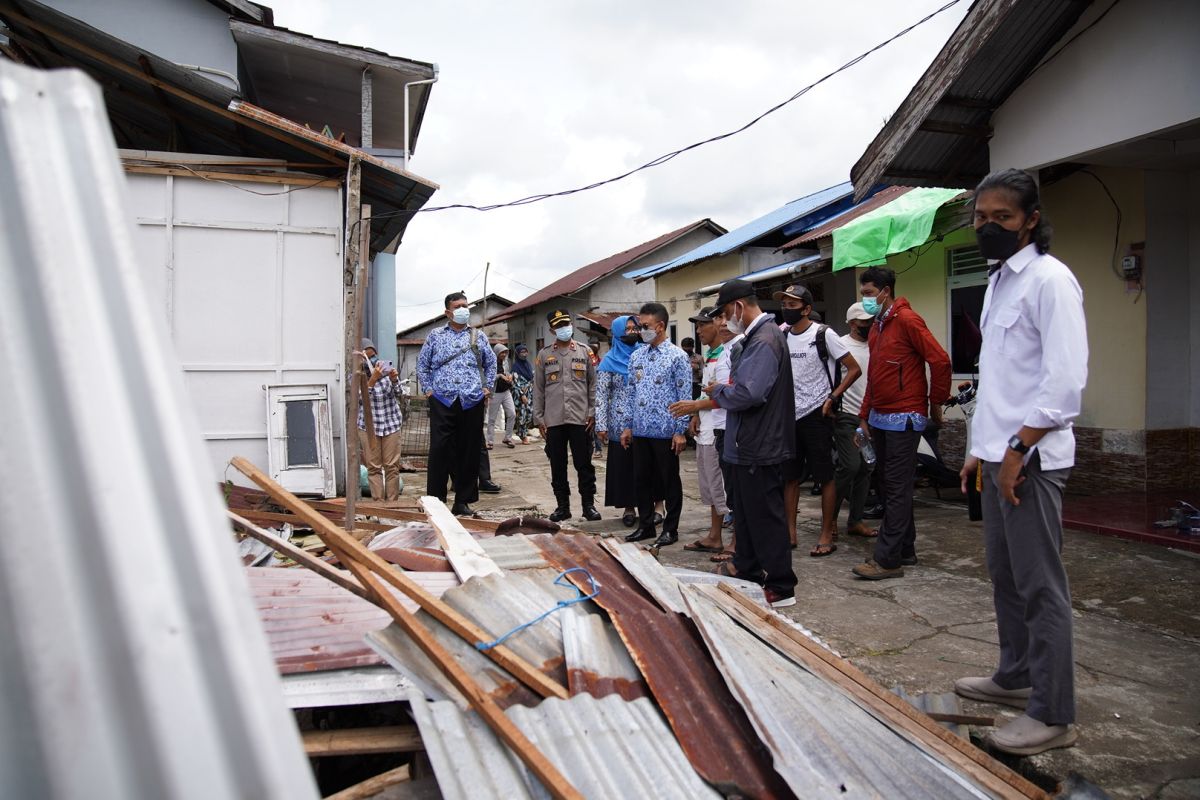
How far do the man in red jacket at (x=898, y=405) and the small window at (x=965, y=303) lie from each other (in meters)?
3.95

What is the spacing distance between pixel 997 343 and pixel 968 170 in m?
4.74

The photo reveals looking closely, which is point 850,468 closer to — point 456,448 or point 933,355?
point 933,355

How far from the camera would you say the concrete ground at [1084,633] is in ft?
8.57

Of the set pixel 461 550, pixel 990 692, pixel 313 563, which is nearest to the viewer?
pixel 313 563

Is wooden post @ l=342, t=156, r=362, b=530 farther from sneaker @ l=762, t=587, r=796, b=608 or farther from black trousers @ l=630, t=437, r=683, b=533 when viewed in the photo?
sneaker @ l=762, t=587, r=796, b=608

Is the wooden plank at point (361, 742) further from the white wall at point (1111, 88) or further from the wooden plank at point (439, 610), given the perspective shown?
the white wall at point (1111, 88)

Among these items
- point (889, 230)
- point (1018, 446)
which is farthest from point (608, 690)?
point (889, 230)

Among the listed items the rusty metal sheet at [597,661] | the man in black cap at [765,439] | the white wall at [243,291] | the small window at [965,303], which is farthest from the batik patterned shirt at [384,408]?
the small window at [965,303]

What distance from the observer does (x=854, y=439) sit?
5918 mm

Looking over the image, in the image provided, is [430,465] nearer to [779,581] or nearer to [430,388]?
[430,388]

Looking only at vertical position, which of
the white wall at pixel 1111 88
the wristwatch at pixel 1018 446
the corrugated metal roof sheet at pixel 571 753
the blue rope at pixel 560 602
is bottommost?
the corrugated metal roof sheet at pixel 571 753

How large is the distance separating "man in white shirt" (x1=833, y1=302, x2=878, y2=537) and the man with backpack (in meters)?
0.36

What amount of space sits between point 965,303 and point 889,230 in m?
1.65

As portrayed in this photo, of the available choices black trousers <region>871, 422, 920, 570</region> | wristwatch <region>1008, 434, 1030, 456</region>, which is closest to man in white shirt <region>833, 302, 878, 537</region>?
black trousers <region>871, 422, 920, 570</region>
